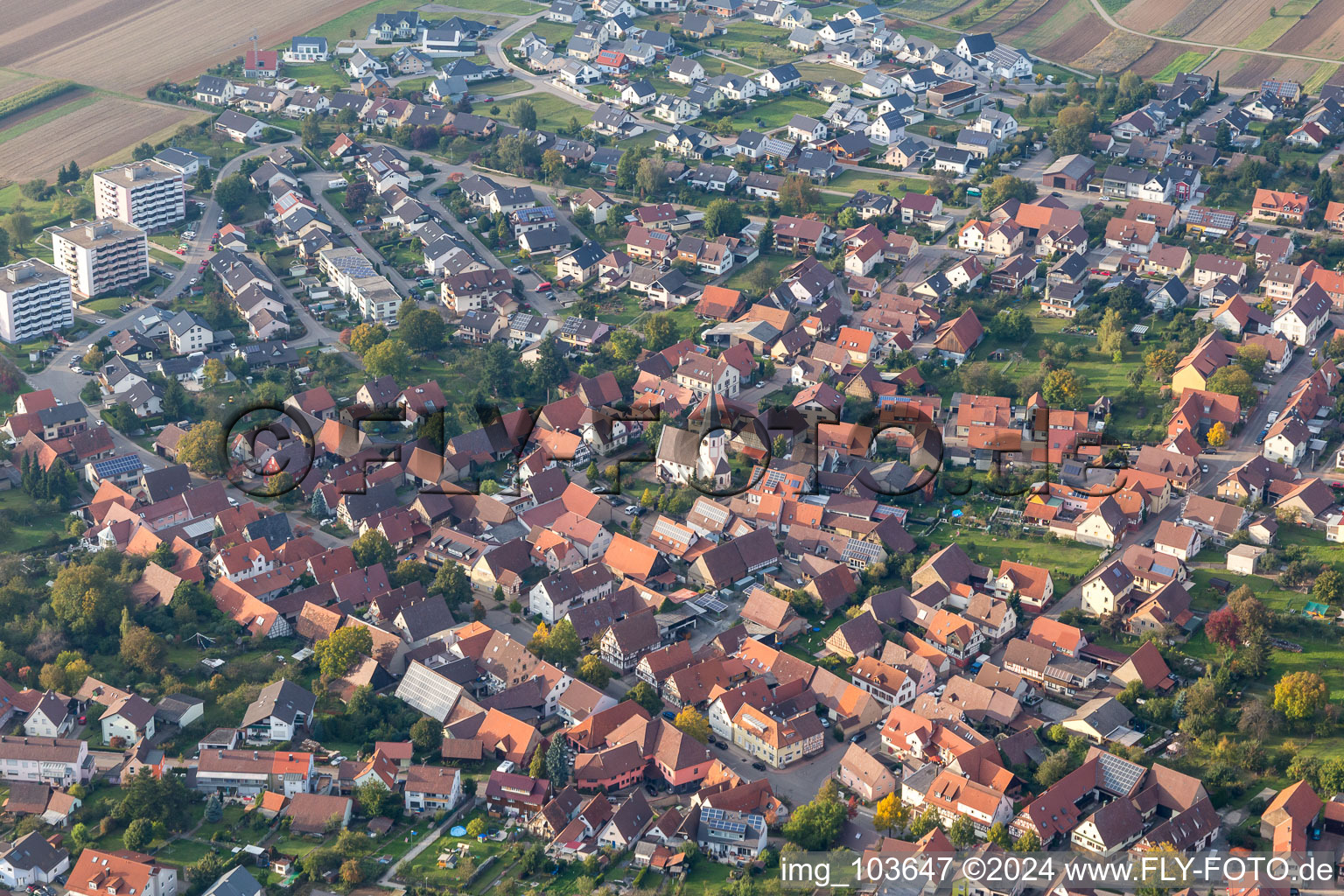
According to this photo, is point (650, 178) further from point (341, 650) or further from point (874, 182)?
point (341, 650)

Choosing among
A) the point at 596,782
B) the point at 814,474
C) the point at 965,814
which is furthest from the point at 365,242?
the point at 965,814

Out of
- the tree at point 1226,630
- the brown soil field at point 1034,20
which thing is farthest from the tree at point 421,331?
the brown soil field at point 1034,20

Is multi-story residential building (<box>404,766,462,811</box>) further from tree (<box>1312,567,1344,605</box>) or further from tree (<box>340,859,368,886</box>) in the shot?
tree (<box>1312,567,1344,605</box>)

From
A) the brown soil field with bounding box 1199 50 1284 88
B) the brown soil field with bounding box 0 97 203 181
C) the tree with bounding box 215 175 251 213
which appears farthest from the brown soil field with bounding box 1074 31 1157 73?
the brown soil field with bounding box 0 97 203 181

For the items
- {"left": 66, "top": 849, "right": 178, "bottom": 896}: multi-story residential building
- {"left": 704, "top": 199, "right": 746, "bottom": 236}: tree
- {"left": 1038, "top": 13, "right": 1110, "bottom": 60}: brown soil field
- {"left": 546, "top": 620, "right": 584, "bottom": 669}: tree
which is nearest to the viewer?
{"left": 66, "top": 849, "right": 178, "bottom": 896}: multi-story residential building

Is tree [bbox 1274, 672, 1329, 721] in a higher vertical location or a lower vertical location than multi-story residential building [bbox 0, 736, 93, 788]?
higher

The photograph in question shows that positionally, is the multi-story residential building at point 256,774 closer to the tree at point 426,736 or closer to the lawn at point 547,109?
the tree at point 426,736
